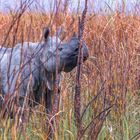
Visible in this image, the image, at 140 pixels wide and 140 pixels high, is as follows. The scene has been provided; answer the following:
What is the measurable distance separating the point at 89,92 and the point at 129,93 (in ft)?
1.70

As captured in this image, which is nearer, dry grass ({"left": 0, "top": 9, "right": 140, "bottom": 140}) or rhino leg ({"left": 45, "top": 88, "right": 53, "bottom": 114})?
dry grass ({"left": 0, "top": 9, "right": 140, "bottom": 140})

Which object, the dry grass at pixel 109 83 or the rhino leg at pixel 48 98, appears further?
the rhino leg at pixel 48 98

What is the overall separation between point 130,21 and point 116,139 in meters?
1.36

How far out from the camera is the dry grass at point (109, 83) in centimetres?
214

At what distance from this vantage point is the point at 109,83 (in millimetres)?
2740

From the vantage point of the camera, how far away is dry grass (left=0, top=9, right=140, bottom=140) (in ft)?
7.01

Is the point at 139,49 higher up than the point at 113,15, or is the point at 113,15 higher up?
the point at 113,15

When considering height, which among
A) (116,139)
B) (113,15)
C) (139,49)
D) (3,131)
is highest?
(113,15)

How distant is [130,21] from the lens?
3.42m

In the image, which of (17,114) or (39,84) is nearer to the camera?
(17,114)

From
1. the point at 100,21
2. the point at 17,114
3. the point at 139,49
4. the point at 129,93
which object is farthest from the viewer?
the point at 100,21

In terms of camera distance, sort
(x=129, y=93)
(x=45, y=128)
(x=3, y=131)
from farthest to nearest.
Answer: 1. (x=129, y=93)
2. (x=45, y=128)
3. (x=3, y=131)

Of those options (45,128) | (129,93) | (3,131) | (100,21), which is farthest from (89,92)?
(100,21)

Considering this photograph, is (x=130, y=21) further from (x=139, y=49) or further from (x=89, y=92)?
(x=89, y=92)
